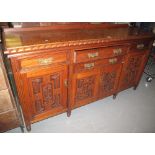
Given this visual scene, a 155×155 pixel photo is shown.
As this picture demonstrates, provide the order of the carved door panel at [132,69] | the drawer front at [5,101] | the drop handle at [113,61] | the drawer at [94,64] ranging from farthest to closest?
1. the carved door panel at [132,69]
2. the drop handle at [113,61]
3. the drawer at [94,64]
4. the drawer front at [5,101]

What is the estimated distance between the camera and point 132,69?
5.96ft

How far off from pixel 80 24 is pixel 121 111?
3.99 ft

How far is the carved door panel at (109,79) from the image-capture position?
156cm

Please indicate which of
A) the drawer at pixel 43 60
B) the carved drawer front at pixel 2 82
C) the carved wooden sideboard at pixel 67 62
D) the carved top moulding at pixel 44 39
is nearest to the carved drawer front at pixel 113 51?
the carved wooden sideboard at pixel 67 62

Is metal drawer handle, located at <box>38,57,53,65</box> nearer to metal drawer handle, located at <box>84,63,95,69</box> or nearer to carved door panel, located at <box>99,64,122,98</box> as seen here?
metal drawer handle, located at <box>84,63,95,69</box>

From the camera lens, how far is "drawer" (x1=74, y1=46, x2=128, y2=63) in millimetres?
1267

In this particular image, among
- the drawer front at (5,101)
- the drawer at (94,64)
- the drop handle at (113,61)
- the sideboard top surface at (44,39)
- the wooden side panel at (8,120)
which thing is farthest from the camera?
the drop handle at (113,61)

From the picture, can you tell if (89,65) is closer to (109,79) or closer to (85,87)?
(85,87)

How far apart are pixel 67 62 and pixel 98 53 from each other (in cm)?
33

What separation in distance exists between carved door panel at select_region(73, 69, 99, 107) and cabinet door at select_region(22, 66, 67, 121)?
0.42 ft

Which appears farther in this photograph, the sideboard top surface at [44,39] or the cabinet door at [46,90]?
the cabinet door at [46,90]

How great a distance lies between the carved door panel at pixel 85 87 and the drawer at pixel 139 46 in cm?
52

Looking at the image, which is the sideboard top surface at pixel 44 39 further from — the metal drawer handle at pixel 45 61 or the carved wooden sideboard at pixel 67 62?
the metal drawer handle at pixel 45 61
